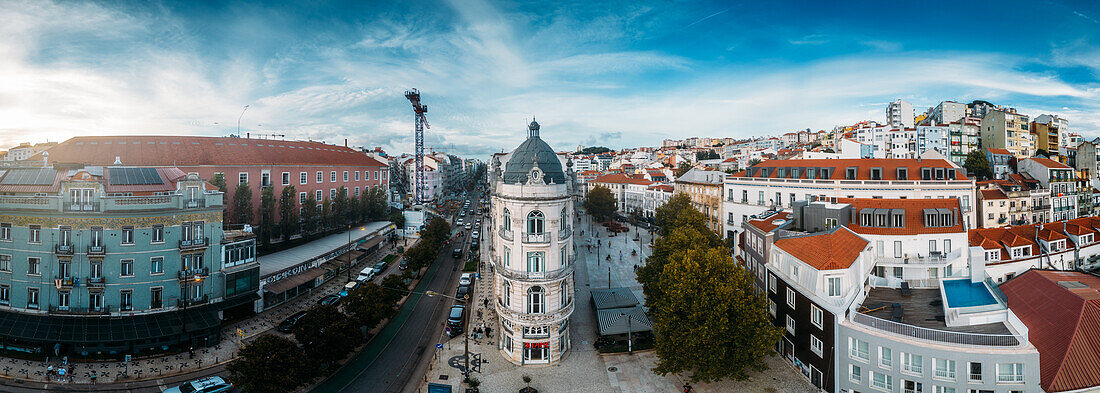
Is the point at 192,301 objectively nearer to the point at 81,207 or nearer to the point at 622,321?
the point at 81,207

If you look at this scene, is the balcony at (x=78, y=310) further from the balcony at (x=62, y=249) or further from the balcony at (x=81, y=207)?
the balcony at (x=81, y=207)

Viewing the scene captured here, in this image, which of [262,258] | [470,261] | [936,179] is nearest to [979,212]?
[936,179]

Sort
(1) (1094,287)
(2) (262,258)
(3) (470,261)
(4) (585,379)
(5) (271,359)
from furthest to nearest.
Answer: (3) (470,261) < (2) (262,258) < (4) (585,379) < (1) (1094,287) < (5) (271,359)

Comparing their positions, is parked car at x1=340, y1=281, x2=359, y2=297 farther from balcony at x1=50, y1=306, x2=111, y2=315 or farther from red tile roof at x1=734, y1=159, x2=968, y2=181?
red tile roof at x1=734, y1=159, x2=968, y2=181

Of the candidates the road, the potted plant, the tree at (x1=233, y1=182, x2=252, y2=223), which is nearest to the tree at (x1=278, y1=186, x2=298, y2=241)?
the tree at (x1=233, y1=182, x2=252, y2=223)

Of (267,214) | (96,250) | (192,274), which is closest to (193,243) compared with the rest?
(192,274)

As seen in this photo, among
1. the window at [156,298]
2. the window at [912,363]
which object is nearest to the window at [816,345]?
the window at [912,363]

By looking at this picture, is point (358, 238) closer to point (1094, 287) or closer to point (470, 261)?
point (470, 261)
